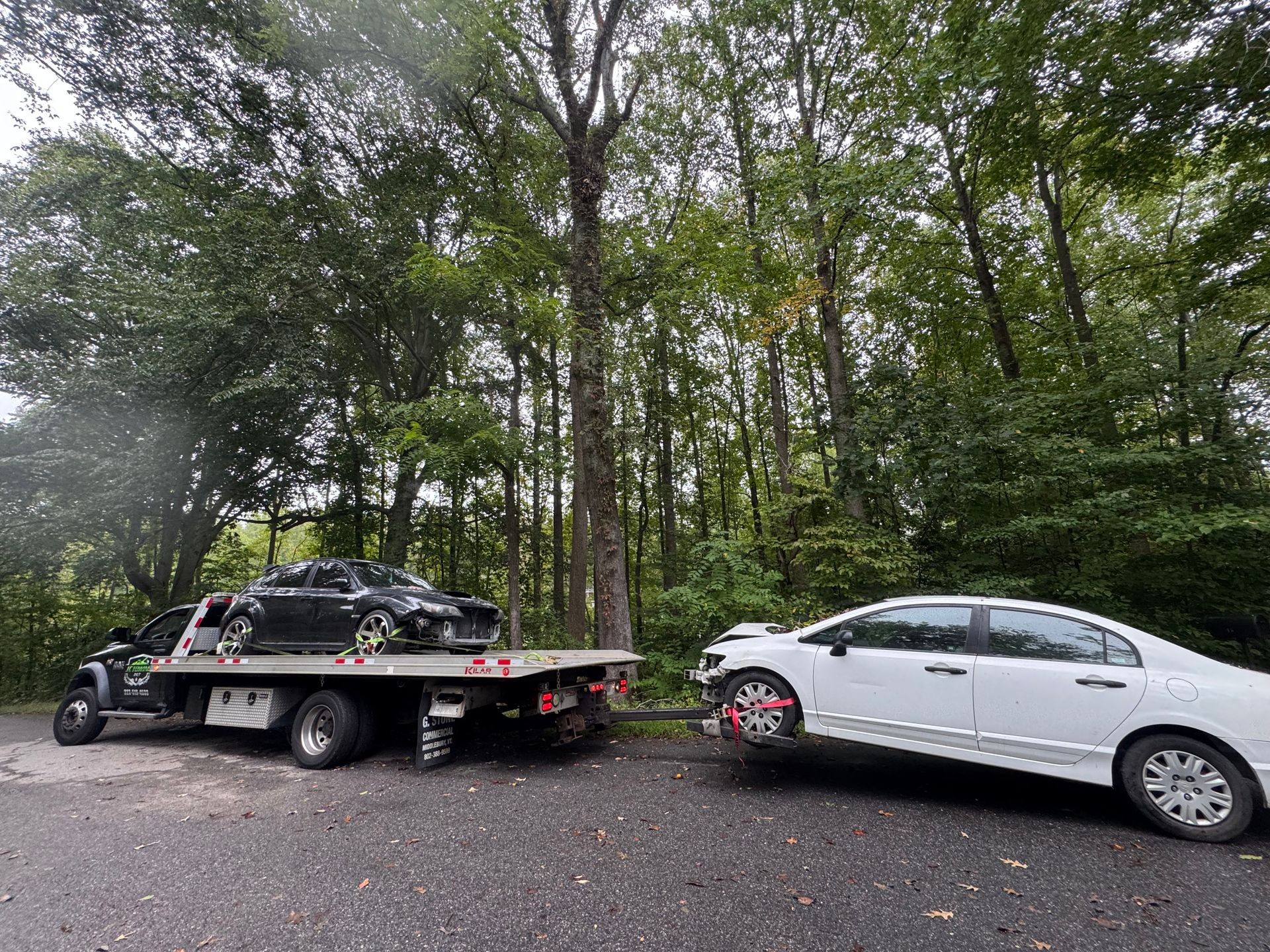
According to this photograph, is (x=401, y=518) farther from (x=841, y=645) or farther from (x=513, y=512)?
(x=841, y=645)

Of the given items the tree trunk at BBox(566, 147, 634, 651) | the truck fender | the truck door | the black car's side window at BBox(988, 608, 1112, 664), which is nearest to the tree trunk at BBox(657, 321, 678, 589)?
the tree trunk at BBox(566, 147, 634, 651)

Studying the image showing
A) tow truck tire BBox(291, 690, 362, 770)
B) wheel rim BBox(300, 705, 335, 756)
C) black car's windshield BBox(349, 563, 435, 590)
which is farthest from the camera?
black car's windshield BBox(349, 563, 435, 590)

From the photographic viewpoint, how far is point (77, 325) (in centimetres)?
1238

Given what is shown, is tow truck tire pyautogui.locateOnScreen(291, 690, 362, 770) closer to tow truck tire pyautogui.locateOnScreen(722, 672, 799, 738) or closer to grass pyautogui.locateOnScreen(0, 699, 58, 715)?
tow truck tire pyautogui.locateOnScreen(722, 672, 799, 738)

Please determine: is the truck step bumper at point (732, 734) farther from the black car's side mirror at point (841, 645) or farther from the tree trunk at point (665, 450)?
the tree trunk at point (665, 450)

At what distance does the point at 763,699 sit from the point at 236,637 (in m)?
6.78

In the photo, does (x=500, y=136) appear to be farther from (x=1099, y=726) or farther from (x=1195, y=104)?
(x=1099, y=726)

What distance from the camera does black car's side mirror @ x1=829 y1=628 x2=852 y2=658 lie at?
4.61 metres

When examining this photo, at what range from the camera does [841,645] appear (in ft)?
15.2

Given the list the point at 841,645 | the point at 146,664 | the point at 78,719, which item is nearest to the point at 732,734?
the point at 841,645

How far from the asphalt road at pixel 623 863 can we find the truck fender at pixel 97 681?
2342mm

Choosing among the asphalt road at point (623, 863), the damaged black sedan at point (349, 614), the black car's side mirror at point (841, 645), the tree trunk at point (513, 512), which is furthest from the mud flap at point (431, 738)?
the tree trunk at point (513, 512)

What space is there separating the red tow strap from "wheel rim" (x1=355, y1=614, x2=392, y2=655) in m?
3.92

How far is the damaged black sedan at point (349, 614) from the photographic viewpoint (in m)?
6.32
